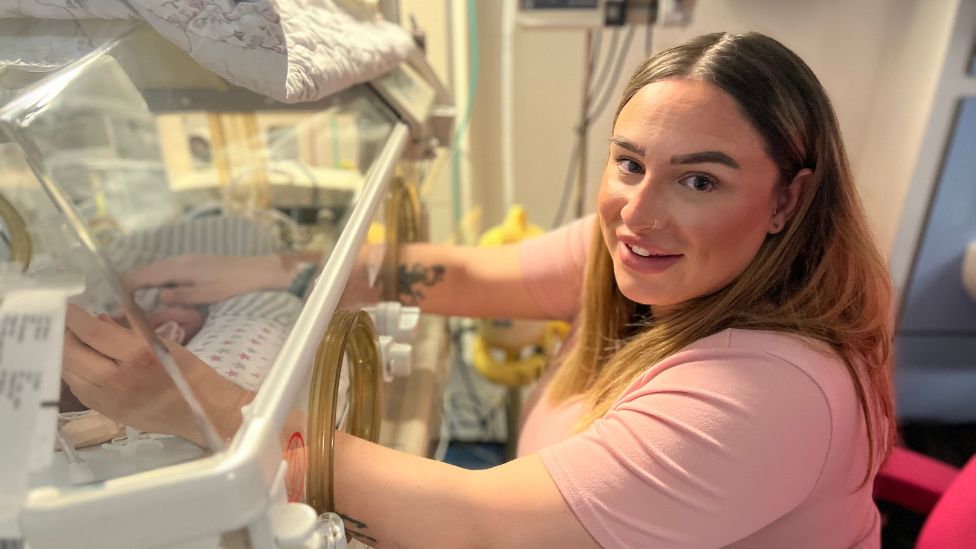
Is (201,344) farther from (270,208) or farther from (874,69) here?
(874,69)

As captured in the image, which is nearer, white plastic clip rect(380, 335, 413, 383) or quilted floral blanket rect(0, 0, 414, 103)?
quilted floral blanket rect(0, 0, 414, 103)

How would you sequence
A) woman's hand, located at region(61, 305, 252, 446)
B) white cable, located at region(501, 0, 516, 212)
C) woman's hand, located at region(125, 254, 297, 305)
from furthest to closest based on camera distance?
white cable, located at region(501, 0, 516, 212) → woman's hand, located at region(125, 254, 297, 305) → woman's hand, located at region(61, 305, 252, 446)

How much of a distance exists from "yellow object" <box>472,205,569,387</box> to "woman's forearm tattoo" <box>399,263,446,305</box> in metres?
0.38

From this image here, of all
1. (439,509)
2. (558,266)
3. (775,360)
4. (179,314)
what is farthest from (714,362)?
(179,314)

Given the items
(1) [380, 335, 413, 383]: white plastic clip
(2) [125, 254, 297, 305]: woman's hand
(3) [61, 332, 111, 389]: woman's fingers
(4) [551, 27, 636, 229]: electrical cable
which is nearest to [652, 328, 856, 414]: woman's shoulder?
(1) [380, 335, 413, 383]: white plastic clip

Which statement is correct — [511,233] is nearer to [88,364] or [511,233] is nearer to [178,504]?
[88,364]

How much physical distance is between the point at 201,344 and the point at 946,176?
185 cm

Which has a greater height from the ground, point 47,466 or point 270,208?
point 47,466

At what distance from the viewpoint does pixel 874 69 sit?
5.87 ft

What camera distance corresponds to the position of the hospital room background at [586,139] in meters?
1.34

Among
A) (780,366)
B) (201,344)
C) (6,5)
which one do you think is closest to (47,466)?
(201,344)

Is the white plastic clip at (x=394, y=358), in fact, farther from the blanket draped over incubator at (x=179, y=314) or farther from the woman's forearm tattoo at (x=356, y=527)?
the woman's forearm tattoo at (x=356, y=527)

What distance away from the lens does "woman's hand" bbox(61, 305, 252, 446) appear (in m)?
0.47

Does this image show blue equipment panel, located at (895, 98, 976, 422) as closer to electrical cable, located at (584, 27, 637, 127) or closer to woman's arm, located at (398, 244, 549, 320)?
electrical cable, located at (584, 27, 637, 127)
